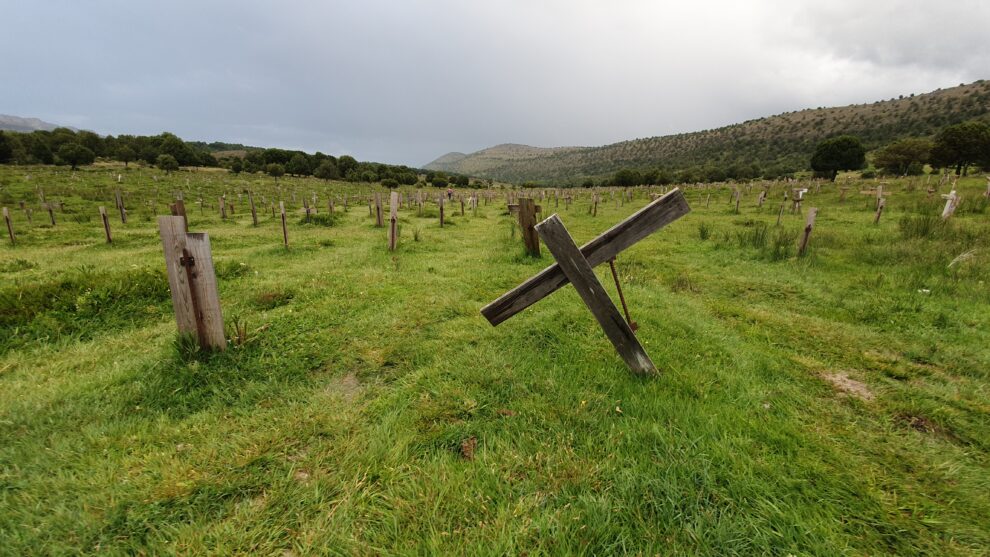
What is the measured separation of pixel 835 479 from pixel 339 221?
59.4 ft

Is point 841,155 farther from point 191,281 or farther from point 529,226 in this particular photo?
point 191,281

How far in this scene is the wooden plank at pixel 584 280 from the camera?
2.90 metres

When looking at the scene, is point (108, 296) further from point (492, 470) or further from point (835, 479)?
point (835, 479)

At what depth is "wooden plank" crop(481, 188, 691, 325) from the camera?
291 centimetres

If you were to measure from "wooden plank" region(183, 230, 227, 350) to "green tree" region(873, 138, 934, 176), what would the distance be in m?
63.2

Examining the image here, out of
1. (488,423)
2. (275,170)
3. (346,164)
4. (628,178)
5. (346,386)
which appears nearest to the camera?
(488,423)

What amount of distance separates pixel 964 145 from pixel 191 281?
61.3 m

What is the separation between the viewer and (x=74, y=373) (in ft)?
12.4

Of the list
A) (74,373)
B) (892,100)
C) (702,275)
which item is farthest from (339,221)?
(892,100)

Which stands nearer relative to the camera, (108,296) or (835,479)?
(835,479)

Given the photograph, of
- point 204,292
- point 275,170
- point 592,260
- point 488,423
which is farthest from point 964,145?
point 275,170

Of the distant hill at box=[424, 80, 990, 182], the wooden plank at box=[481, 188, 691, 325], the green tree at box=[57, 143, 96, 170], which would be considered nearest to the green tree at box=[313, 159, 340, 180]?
the green tree at box=[57, 143, 96, 170]

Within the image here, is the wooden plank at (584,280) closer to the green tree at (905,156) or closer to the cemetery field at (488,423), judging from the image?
the cemetery field at (488,423)

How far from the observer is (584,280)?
2.98m
